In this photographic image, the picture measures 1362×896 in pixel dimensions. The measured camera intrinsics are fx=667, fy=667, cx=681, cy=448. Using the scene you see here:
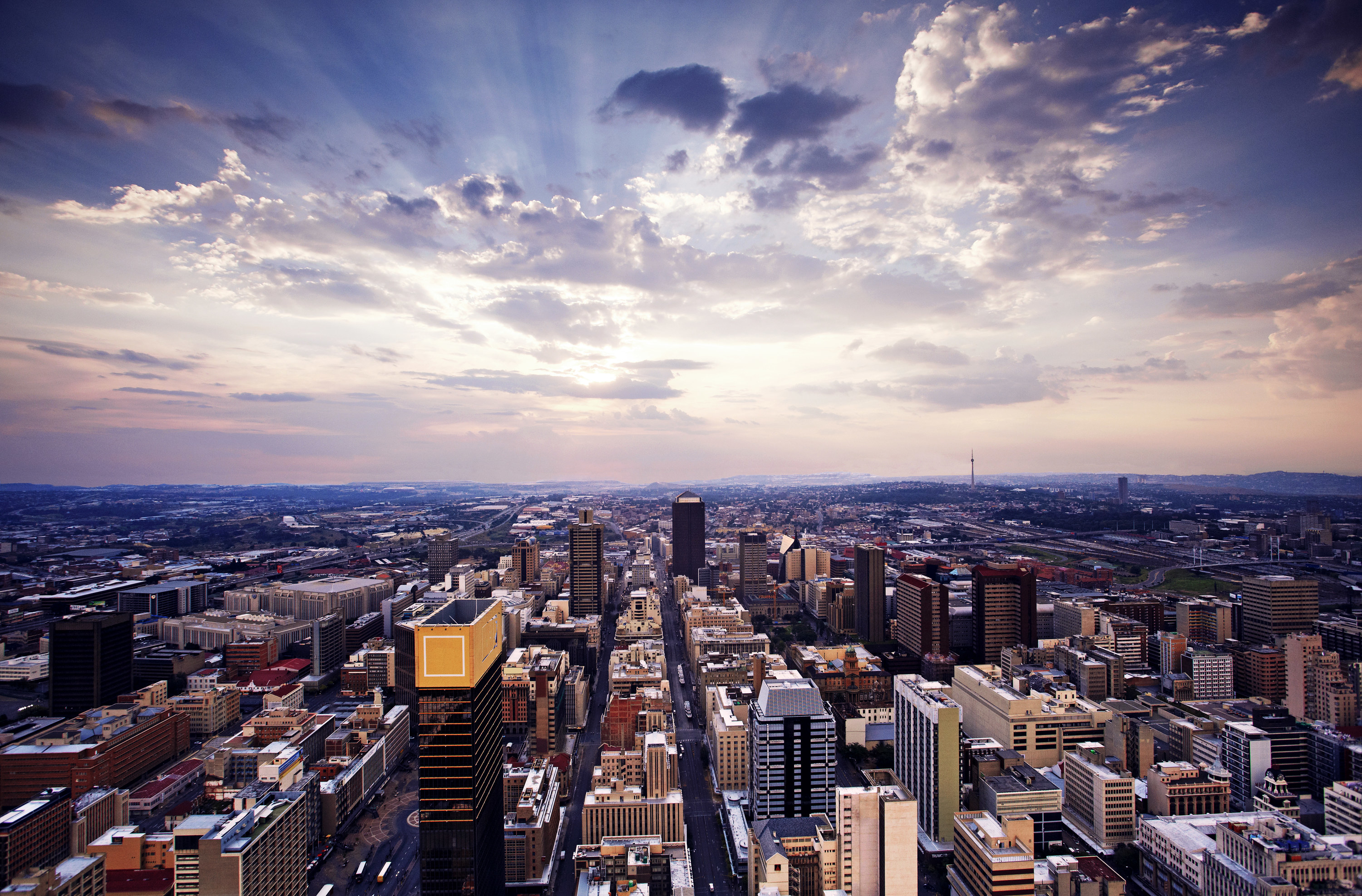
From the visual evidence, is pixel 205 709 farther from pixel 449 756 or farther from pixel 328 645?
pixel 449 756

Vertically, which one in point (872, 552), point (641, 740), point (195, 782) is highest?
point (872, 552)

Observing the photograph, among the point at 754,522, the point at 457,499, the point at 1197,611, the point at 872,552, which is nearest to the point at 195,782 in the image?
the point at 872,552

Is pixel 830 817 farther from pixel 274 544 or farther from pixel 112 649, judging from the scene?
pixel 274 544

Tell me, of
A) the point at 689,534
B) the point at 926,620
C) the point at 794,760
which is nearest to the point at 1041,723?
the point at 794,760

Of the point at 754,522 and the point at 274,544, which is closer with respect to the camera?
the point at 274,544

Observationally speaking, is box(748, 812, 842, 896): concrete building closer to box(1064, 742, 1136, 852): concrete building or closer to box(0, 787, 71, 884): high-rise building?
box(1064, 742, 1136, 852): concrete building

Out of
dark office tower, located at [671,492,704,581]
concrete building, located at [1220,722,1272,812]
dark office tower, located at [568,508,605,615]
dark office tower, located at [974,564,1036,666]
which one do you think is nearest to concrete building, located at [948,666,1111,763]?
concrete building, located at [1220,722,1272,812]

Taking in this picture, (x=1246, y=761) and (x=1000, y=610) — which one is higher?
(x=1000, y=610)
